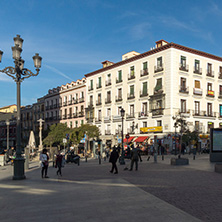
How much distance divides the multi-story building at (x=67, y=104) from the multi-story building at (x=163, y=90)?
828 centimetres

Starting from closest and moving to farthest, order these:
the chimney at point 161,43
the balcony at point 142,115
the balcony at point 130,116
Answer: the chimney at point 161,43 → the balcony at point 142,115 → the balcony at point 130,116

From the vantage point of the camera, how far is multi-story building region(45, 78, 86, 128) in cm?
5378

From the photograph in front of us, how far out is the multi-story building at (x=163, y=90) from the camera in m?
37.9

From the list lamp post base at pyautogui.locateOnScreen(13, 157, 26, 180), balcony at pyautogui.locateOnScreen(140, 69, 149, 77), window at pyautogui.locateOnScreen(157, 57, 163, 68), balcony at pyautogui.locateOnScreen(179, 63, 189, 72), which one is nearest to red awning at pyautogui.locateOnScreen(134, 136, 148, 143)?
balcony at pyautogui.locateOnScreen(140, 69, 149, 77)

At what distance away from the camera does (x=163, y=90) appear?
126 feet

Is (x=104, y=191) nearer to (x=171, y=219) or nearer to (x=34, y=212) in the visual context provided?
(x=34, y=212)

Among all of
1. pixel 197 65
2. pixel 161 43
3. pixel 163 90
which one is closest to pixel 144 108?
pixel 163 90

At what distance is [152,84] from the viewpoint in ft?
132

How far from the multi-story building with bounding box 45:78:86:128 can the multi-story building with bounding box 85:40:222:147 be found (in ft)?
27.2

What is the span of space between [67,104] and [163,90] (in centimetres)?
2481

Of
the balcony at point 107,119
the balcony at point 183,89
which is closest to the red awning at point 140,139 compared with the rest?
the balcony at point 107,119

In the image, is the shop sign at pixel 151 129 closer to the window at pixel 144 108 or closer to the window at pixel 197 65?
the window at pixel 144 108

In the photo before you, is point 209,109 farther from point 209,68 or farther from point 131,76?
point 131,76

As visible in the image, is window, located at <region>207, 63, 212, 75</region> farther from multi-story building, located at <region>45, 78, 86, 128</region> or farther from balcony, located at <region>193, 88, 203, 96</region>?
multi-story building, located at <region>45, 78, 86, 128</region>
